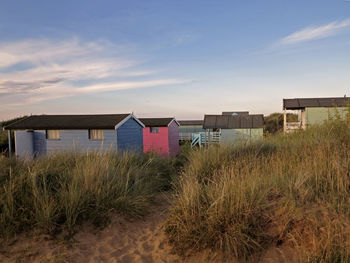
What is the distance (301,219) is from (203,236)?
57.2 inches

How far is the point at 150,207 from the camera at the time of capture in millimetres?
5867

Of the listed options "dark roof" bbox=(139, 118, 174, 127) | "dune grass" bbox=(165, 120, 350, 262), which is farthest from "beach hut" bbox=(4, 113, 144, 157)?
"dune grass" bbox=(165, 120, 350, 262)

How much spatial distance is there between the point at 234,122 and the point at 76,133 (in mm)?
19589

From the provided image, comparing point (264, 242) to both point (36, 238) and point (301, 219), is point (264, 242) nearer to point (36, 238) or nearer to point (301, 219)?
point (301, 219)

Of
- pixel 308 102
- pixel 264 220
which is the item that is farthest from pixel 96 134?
pixel 308 102

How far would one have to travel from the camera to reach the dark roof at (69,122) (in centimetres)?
1912

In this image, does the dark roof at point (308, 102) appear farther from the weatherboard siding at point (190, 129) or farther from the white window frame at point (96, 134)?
the weatherboard siding at point (190, 129)

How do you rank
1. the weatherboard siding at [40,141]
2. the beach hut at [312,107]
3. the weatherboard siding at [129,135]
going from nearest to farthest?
the weatherboard siding at [129,135]
the weatherboard siding at [40,141]
the beach hut at [312,107]

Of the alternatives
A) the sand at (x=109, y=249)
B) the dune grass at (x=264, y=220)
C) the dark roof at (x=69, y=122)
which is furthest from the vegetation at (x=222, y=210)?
the dark roof at (x=69, y=122)

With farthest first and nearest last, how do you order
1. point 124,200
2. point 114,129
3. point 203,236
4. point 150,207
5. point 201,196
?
point 114,129
point 150,207
point 124,200
point 201,196
point 203,236

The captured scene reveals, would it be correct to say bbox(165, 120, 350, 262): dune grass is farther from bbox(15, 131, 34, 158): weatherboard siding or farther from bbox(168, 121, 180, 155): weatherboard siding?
bbox(168, 121, 180, 155): weatherboard siding

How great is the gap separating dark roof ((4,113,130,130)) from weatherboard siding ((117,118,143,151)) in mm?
699

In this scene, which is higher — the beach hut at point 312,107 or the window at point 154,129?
the beach hut at point 312,107

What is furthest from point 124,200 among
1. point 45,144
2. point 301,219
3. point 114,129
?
point 45,144
